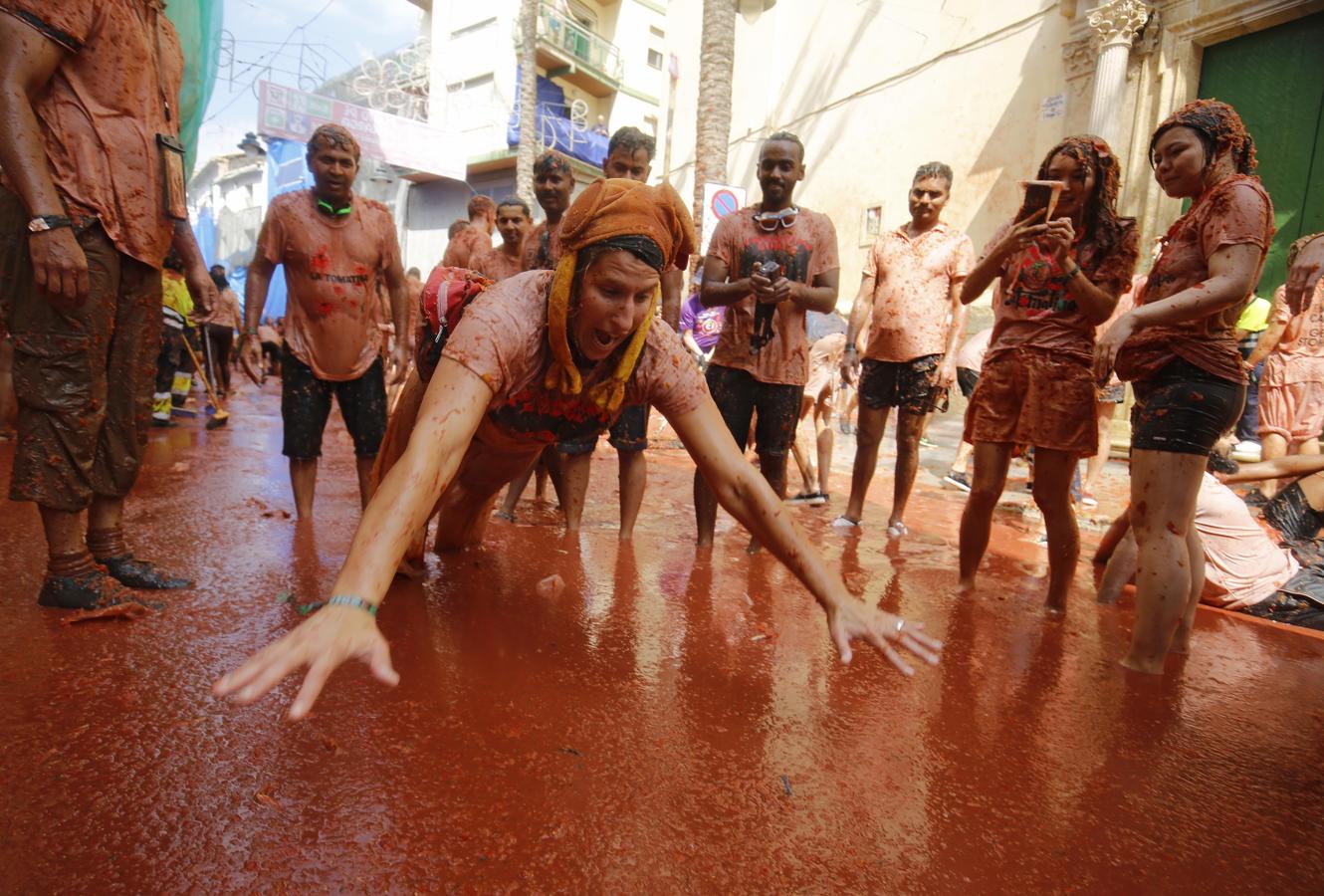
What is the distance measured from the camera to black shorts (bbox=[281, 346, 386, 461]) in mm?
3828

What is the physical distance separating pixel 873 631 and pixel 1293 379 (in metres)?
6.06

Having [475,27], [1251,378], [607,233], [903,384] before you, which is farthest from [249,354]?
[475,27]

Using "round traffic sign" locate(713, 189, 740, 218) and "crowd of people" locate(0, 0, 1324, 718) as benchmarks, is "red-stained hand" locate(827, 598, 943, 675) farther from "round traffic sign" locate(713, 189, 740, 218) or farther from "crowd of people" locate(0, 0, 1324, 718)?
"round traffic sign" locate(713, 189, 740, 218)

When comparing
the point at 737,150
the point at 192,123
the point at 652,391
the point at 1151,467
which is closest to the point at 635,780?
the point at 652,391

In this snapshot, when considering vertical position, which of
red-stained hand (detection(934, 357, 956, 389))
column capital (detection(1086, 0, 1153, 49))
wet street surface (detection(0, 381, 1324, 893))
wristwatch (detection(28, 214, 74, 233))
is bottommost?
wet street surface (detection(0, 381, 1324, 893))

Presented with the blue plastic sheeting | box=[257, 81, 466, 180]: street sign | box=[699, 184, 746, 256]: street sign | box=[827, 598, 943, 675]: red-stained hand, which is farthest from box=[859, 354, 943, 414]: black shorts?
the blue plastic sheeting

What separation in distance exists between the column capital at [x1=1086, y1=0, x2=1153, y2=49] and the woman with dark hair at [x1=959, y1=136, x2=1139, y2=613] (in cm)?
764

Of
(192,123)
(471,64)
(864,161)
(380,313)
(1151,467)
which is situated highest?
(471,64)

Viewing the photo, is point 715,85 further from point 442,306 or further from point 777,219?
point 442,306

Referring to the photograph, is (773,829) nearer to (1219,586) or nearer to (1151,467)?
(1151,467)

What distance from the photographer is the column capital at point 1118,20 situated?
8.64m

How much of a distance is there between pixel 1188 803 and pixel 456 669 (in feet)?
6.37

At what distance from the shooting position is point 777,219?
3.83 metres

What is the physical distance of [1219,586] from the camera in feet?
11.8
